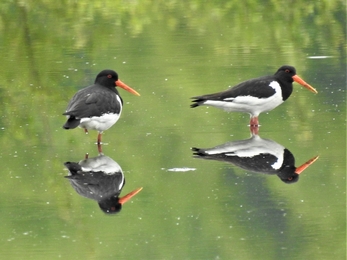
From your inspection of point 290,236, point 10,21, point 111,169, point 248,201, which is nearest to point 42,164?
point 111,169

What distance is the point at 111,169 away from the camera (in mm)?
9383

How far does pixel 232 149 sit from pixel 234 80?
12.8 ft

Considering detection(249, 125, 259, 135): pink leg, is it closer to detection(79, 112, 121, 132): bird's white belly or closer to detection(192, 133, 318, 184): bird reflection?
detection(192, 133, 318, 184): bird reflection

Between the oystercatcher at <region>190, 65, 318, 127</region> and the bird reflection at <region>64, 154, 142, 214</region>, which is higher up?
the bird reflection at <region>64, 154, 142, 214</region>

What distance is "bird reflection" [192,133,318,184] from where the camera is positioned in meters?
9.11

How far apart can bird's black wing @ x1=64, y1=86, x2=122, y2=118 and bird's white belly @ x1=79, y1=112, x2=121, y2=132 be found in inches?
1.8

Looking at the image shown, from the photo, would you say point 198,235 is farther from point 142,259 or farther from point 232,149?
point 232,149

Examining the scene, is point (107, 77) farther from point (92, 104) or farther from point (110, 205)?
point (110, 205)

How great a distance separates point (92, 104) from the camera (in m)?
10.1

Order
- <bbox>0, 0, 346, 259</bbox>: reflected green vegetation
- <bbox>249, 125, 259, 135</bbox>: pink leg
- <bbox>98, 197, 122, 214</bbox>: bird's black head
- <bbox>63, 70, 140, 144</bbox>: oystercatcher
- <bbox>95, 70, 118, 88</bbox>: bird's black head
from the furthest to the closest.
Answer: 1. <bbox>95, 70, 118, 88</bbox>: bird's black head
2. <bbox>249, 125, 259, 135</bbox>: pink leg
3. <bbox>63, 70, 140, 144</bbox>: oystercatcher
4. <bbox>98, 197, 122, 214</bbox>: bird's black head
5. <bbox>0, 0, 346, 259</bbox>: reflected green vegetation

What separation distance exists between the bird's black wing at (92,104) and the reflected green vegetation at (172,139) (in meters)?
0.45

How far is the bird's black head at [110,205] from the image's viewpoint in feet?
26.9

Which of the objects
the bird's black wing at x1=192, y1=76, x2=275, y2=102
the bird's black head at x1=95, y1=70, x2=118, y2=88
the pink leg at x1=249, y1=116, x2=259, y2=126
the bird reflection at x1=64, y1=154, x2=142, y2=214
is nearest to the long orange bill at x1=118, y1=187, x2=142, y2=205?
the bird reflection at x1=64, y1=154, x2=142, y2=214

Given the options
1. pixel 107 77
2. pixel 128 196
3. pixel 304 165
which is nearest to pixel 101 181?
pixel 128 196
